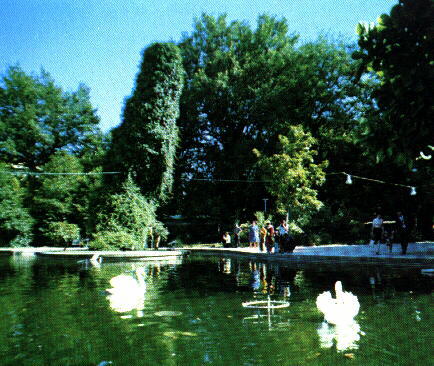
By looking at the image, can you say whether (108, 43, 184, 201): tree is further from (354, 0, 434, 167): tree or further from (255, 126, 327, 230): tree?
(354, 0, 434, 167): tree

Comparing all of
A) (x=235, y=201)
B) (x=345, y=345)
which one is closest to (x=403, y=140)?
(x=345, y=345)

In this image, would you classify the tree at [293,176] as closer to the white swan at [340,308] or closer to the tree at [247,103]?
the tree at [247,103]

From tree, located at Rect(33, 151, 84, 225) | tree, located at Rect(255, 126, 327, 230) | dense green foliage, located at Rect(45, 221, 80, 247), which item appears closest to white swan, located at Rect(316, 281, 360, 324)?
tree, located at Rect(255, 126, 327, 230)

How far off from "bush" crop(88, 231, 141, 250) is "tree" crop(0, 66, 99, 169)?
21979 mm

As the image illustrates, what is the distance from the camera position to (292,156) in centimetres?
3142

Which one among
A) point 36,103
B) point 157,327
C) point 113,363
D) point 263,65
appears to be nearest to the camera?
point 113,363

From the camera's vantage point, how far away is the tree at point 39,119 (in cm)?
4409

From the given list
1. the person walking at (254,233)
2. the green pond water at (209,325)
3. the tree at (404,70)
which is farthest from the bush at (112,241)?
the tree at (404,70)

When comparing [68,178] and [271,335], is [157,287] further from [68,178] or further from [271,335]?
[68,178]

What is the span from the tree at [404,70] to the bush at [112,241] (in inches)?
806

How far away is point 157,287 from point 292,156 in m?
20.7

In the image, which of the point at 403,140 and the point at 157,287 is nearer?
the point at 403,140

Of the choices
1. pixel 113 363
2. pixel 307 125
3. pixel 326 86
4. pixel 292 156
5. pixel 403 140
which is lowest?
pixel 113 363

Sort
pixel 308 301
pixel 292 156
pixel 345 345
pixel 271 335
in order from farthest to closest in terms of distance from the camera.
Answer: pixel 292 156 < pixel 308 301 < pixel 271 335 < pixel 345 345
